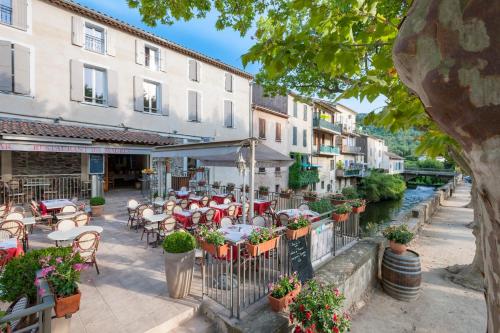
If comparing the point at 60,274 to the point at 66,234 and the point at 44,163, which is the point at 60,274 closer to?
the point at 66,234

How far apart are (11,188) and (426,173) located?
6243 cm

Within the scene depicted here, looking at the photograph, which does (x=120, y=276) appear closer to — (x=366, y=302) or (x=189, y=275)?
(x=189, y=275)

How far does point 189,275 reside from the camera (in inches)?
178

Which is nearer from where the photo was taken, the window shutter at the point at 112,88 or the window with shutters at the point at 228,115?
the window shutter at the point at 112,88

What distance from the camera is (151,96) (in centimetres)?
1530

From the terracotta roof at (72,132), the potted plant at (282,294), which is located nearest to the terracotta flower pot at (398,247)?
the potted plant at (282,294)

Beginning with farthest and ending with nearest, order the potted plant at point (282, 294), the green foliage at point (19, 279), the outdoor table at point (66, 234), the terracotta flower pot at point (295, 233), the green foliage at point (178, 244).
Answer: the outdoor table at point (66, 234) → the terracotta flower pot at point (295, 233) → the green foliage at point (178, 244) → the potted plant at point (282, 294) → the green foliage at point (19, 279)

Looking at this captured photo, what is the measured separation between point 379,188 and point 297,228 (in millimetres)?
32368

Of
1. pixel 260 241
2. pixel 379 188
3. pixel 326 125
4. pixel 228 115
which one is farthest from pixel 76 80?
pixel 379 188

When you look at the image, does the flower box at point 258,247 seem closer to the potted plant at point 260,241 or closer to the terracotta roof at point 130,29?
the potted plant at point 260,241

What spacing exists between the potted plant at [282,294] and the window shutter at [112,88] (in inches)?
518

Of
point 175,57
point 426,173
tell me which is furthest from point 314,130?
point 426,173

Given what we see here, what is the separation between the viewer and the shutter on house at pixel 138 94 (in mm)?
14250

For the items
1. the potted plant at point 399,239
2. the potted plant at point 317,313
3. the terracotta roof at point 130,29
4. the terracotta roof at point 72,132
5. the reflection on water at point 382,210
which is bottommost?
the reflection on water at point 382,210
